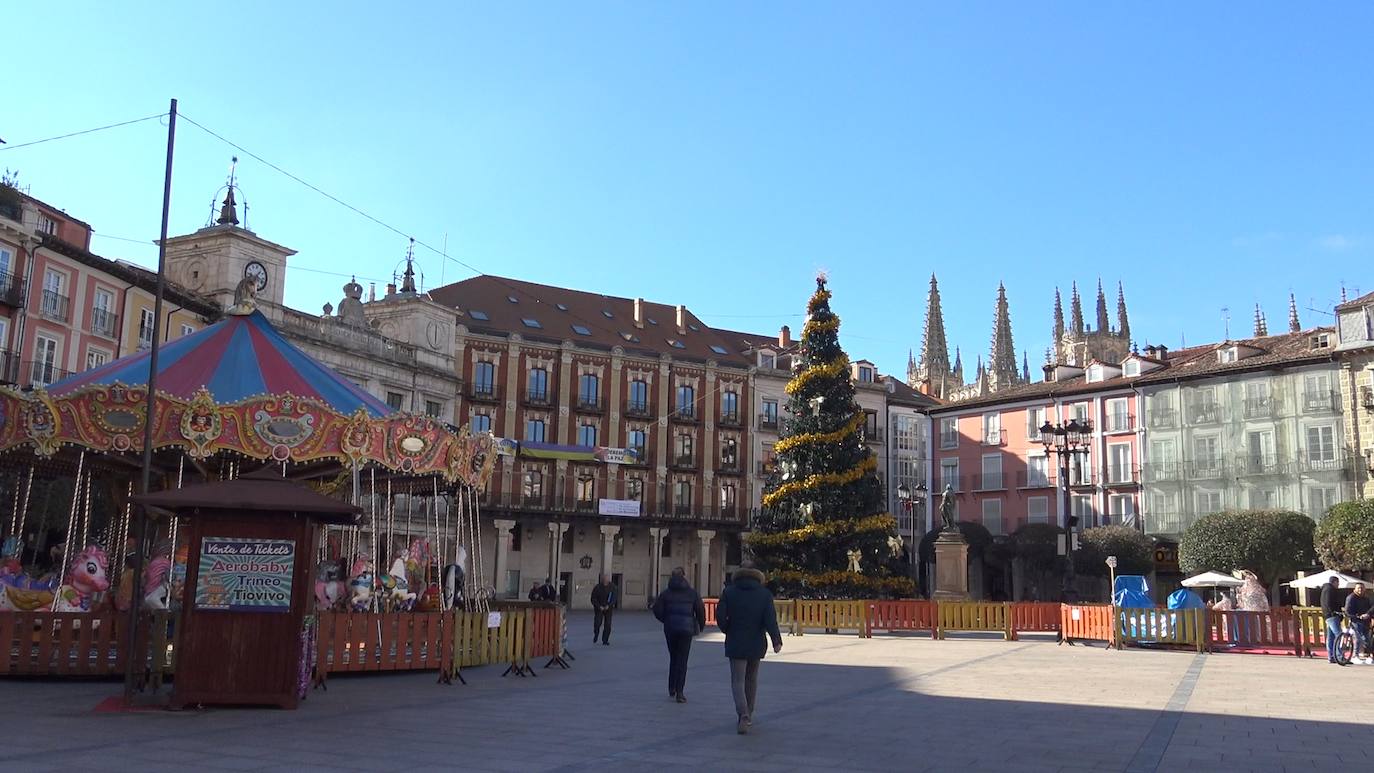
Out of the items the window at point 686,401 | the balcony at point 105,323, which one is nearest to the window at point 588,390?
the window at point 686,401

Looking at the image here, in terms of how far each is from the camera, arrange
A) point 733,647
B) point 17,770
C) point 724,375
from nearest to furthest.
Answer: point 17,770
point 733,647
point 724,375

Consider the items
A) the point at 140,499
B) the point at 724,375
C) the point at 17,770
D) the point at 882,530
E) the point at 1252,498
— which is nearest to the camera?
the point at 17,770

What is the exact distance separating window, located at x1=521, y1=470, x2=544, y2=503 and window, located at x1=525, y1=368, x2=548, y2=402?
3794 mm

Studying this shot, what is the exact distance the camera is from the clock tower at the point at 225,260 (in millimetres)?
45875

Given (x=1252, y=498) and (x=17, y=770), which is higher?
(x=1252, y=498)

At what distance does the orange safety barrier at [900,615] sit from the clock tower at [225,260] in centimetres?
2790

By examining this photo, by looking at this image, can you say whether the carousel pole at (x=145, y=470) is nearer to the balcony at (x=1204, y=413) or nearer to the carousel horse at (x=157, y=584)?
the carousel horse at (x=157, y=584)

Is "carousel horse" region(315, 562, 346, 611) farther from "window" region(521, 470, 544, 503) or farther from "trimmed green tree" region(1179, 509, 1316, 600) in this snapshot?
"window" region(521, 470, 544, 503)

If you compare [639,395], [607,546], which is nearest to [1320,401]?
[639,395]

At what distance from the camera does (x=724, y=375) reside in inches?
2608

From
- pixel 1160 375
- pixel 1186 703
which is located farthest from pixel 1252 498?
pixel 1186 703

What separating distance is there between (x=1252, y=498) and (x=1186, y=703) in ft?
134

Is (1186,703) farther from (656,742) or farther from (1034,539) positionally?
(1034,539)

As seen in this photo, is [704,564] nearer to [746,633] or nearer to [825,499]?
[825,499]
